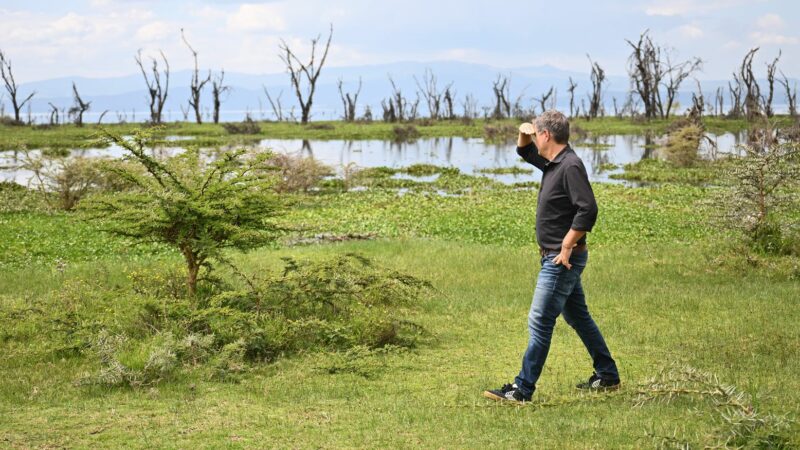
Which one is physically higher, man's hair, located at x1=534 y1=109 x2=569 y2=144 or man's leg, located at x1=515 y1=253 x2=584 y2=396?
man's hair, located at x1=534 y1=109 x2=569 y2=144

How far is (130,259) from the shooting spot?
1478cm

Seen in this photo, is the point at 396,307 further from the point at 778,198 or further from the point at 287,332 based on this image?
the point at 778,198

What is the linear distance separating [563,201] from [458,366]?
2.40m

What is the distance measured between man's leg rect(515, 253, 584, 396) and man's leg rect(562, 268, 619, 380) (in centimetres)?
37

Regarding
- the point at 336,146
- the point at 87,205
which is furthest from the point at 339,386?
the point at 336,146

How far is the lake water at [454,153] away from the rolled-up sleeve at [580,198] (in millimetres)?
24979

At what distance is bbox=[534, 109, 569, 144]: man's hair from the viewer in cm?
640

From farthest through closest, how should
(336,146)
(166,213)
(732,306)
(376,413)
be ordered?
(336,146)
(732,306)
(166,213)
(376,413)

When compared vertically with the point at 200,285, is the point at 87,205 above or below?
above

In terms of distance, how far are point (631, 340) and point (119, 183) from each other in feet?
60.1

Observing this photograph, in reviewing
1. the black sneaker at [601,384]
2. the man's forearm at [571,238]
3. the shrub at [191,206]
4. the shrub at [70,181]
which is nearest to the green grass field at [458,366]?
the black sneaker at [601,384]

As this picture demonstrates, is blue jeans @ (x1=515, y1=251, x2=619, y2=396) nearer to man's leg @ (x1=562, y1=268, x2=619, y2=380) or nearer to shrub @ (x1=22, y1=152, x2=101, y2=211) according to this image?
man's leg @ (x1=562, y1=268, x2=619, y2=380)

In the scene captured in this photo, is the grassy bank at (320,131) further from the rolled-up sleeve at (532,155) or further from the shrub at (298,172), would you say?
the rolled-up sleeve at (532,155)

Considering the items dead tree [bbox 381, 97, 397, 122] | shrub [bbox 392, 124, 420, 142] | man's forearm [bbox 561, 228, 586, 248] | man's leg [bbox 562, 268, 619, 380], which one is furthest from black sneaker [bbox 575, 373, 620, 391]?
dead tree [bbox 381, 97, 397, 122]
